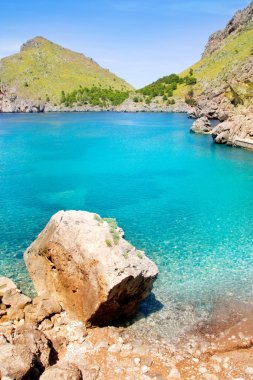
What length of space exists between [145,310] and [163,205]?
19242 millimetres

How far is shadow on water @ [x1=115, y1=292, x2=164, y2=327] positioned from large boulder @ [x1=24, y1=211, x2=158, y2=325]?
319 mm

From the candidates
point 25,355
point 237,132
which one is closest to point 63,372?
point 25,355

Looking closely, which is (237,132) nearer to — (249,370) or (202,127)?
(202,127)

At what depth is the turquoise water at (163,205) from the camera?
70.3 ft

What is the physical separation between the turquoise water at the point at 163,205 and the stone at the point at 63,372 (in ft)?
17.9

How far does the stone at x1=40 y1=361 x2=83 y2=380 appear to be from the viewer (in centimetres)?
1307

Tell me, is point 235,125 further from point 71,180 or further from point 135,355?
point 135,355

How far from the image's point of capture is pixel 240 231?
29.9m

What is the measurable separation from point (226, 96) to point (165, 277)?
120 m

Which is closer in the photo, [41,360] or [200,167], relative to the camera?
[41,360]

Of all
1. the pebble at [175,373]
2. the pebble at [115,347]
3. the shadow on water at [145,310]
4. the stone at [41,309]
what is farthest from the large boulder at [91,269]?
the pebble at [175,373]

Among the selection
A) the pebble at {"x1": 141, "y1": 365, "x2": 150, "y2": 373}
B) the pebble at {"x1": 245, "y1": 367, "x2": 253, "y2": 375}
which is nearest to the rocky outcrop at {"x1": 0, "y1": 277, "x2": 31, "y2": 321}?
the pebble at {"x1": 141, "y1": 365, "x2": 150, "y2": 373}

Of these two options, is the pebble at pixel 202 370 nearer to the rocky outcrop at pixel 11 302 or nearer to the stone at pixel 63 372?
the stone at pixel 63 372

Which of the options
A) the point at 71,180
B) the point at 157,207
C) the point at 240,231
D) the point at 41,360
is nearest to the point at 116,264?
the point at 41,360
